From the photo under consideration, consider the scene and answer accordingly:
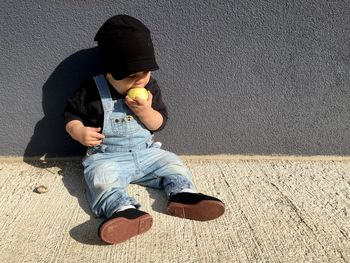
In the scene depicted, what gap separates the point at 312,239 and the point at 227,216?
1.29 feet

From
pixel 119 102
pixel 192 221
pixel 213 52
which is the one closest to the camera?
pixel 192 221

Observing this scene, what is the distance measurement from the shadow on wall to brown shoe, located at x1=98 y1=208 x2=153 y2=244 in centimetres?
Answer: 87

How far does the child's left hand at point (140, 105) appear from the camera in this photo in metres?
2.19

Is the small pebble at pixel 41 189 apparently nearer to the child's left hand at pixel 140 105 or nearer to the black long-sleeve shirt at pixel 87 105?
the black long-sleeve shirt at pixel 87 105

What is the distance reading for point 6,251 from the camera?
1.79 metres

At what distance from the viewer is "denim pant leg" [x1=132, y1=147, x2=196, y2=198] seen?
222 cm

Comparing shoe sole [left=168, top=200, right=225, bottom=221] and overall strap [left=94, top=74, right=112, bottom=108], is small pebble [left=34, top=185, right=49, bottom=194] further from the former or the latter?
shoe sole [left=168, top=200, right=225, bottom=221]

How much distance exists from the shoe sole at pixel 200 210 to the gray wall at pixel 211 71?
2.18ft

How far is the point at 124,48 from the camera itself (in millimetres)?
2053

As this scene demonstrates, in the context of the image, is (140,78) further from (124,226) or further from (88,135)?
(124,226)

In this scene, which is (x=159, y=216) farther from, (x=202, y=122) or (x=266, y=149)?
(x=266, y=149)

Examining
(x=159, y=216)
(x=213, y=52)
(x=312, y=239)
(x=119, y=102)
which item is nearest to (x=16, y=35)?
(x=119, y=102)

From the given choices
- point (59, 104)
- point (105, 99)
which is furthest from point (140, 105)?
point (59, 104)

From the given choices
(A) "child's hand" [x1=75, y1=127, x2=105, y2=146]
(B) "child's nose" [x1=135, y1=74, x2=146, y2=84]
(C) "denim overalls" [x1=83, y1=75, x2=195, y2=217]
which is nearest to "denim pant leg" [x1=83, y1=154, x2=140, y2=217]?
(C) "denim overalls" [x1=83, y1=75, x2=195, y2=217]
